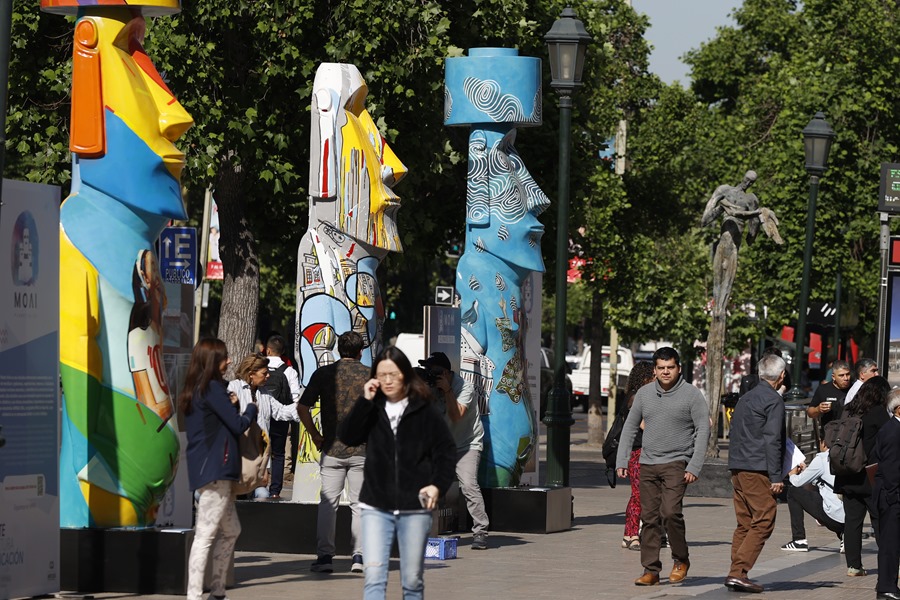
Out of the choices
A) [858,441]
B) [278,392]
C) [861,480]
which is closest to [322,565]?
[858,441]

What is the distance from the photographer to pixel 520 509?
57.6 ft

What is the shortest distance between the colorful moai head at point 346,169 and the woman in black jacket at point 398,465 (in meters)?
6.05

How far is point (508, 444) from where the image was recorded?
1762 cm

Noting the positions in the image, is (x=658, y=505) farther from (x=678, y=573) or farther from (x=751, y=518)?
(x=751, y=518)

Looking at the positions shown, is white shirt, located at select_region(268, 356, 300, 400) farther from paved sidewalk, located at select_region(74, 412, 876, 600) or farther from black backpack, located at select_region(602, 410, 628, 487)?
black backpack, located at select_region(602, 410, 628, 487)

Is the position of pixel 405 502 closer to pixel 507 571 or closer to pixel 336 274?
pixel 507 571

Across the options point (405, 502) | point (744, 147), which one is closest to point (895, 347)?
point (405, 502)

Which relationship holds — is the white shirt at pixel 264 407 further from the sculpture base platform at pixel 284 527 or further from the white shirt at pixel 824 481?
the white shirt at pixel 824 481

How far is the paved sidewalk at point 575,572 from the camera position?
12555 mm

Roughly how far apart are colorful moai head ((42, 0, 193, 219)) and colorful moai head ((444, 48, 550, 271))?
566cm

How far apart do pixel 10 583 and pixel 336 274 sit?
15.6 ft

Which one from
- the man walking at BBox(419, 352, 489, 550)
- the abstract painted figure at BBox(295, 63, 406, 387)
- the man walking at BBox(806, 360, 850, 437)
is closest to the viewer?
the abstract painted figure at BBox(295, 63, 406, 387)

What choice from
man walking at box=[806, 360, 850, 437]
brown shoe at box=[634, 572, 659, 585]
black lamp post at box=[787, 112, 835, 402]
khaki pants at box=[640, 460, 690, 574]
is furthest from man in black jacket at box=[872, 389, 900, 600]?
black lamp post at box=[787, 112, 835, 402]

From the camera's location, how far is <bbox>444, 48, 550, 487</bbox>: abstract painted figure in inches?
682
